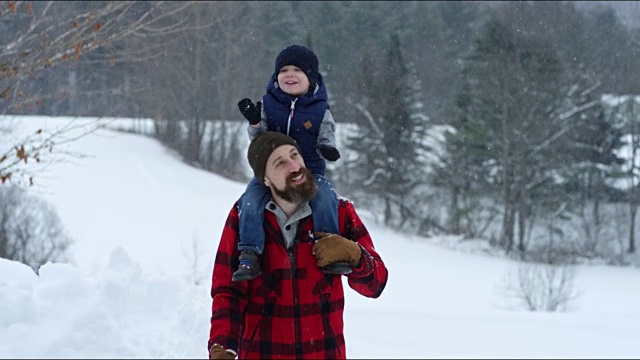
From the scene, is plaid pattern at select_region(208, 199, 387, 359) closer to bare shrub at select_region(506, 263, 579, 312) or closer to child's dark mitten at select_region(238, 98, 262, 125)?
child's dark mitten at select_region(238, 98, 262, 125)

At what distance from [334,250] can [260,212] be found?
0.76ft

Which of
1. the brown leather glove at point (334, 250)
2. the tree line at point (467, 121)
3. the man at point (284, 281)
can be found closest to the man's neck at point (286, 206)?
the man at point (284, 281)

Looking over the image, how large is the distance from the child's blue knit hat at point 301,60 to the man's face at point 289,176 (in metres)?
0.22

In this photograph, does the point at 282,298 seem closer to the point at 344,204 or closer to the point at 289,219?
the point at 289,219

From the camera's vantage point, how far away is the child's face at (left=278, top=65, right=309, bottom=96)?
6.27ft

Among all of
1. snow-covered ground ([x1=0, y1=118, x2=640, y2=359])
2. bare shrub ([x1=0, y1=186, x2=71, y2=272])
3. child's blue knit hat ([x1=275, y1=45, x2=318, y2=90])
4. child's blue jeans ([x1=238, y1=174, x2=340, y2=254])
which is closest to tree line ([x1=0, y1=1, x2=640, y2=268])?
bare shrub ([x1=0, y1=186, x2=71, y2=272])

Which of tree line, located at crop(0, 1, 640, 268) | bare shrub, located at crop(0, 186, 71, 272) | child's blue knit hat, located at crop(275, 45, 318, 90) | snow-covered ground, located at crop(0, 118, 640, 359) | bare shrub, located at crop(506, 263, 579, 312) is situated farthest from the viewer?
tree line, located at crop(0, 1, 640, 268)

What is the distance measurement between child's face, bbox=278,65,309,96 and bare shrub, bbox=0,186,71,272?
34.7 feet

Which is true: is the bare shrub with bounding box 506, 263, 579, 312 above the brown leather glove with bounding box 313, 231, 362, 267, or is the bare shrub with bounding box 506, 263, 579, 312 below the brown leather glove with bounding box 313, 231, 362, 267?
below

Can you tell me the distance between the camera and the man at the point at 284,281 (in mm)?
1814

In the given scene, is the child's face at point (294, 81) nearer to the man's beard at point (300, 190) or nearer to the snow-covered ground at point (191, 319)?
the man's beard at point (300, 190)

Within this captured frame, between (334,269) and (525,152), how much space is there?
22.7 meters

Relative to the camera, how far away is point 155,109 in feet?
69.7

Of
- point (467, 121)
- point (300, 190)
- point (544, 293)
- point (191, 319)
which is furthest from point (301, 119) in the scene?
point (467, 121)
